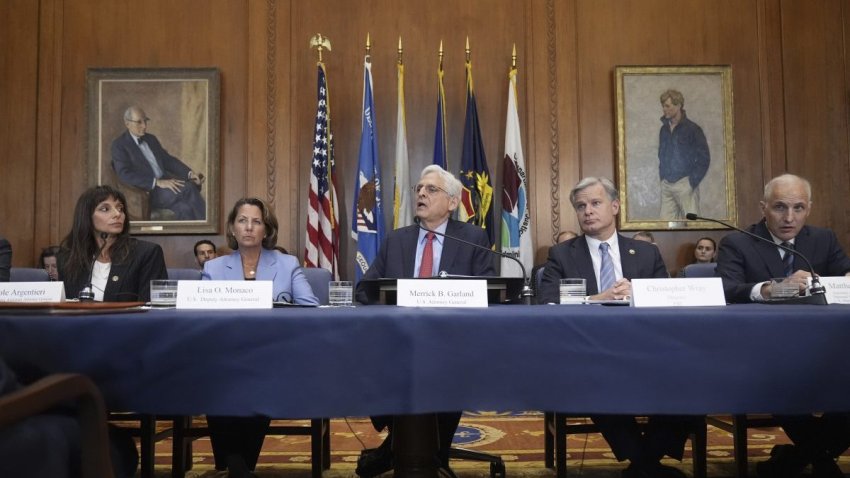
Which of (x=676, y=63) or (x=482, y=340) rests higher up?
(x=676, y=63)

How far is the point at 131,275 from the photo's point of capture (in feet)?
10.6

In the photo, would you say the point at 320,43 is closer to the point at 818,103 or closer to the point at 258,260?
the point at 258,260

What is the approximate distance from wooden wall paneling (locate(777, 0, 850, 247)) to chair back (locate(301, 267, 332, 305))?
190 inches

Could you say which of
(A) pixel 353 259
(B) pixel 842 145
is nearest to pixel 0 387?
(A) pixel 353 259

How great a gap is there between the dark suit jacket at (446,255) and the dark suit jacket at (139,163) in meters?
3.26

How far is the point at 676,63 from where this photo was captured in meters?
6.34

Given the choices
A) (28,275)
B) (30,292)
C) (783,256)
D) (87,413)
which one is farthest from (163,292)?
(783,256)

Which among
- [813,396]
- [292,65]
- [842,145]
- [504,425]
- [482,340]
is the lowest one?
[504,425]

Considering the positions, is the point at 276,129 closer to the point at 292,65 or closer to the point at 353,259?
the point at 292,65

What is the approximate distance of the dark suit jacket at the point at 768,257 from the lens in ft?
10.00

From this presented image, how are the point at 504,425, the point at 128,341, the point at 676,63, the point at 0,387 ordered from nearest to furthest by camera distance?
1. the point at 0,387
2. the point at 128,341
3. the point at 504,425
4. the point at 676,63

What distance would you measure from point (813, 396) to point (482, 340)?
2.37 feet

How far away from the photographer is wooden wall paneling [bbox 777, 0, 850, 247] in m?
6.28

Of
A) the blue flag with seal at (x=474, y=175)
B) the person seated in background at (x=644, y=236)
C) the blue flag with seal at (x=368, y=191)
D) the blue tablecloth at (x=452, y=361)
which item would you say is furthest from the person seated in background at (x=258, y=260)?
the person seated in background at (x=644, y=236)
